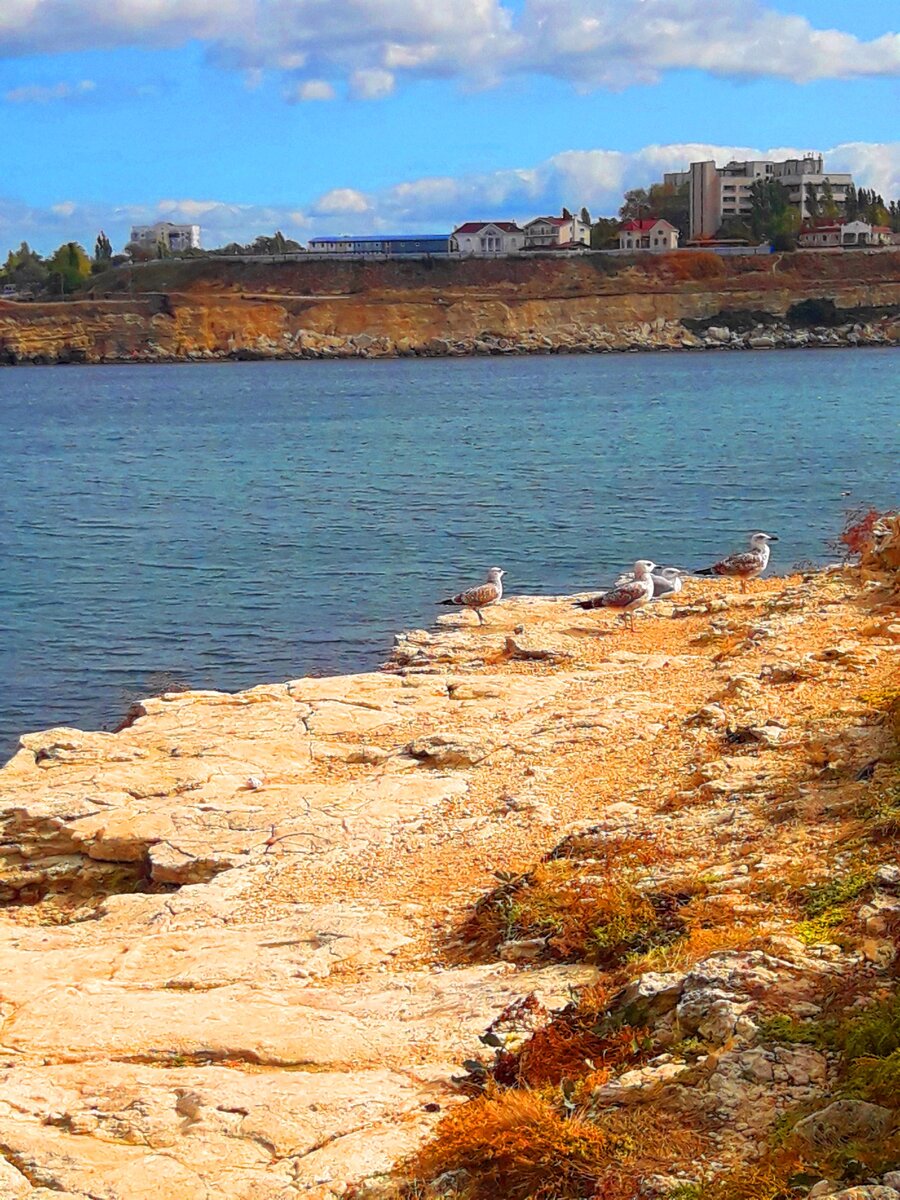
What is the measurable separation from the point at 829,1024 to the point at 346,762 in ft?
23.3

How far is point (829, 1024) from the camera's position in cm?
567

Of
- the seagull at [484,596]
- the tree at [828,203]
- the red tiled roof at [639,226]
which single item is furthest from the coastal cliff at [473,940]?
the tree at [828,203]

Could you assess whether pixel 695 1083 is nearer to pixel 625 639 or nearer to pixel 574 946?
pixel 574 946

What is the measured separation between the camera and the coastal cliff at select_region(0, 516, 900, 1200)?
5.41 metres

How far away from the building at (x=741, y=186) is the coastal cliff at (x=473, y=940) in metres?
144

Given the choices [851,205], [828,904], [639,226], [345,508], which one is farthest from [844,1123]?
[851,205]

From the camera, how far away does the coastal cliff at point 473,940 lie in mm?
5410

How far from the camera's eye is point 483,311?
124 meters

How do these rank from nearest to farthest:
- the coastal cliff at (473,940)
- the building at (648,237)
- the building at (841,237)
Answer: the coastal cliff at (473,940) → the building at (841,237) → the building at (648,237)

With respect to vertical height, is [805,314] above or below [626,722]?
above

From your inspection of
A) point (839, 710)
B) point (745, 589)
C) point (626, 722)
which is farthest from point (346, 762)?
point (745, 589)

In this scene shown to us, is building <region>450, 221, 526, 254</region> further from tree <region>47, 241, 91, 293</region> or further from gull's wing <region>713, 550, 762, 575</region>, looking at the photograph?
gull's wing <region>713, 550, 762, 575</region>

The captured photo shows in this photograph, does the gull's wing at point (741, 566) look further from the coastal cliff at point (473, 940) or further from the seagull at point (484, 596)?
the coastal cliff at point (473, 940)

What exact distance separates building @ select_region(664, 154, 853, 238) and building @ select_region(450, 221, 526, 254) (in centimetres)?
2314
